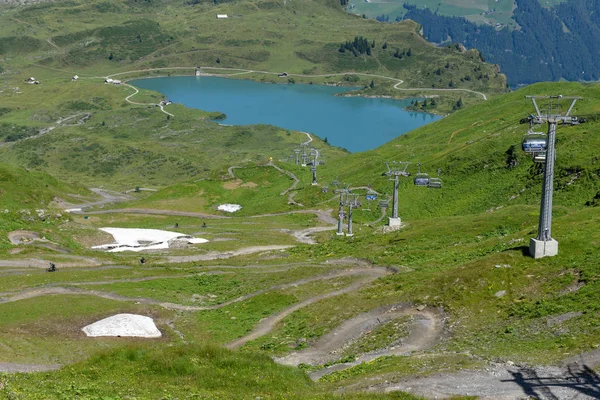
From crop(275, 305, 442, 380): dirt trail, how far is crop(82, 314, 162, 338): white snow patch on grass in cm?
1441

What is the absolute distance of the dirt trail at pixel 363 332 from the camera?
51.5 metres

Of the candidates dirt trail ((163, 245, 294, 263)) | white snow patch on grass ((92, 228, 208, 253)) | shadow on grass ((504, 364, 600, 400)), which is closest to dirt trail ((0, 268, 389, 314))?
dirt trail ((163, 245, 294, 263))

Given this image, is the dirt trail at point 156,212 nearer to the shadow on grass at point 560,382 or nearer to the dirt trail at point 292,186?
the dirt trail at point 292,186

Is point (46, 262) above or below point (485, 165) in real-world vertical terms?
below

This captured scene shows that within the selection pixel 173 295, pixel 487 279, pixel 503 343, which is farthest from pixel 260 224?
pixel 503 343

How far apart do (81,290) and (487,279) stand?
41.9 meters

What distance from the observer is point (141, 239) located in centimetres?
11856

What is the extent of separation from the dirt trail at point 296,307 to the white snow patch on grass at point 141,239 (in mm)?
47897

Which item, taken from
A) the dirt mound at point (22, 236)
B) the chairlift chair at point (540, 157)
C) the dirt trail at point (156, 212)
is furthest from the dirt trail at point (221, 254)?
the chairlift chair at point (540, 157)

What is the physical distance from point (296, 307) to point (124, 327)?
629 inches

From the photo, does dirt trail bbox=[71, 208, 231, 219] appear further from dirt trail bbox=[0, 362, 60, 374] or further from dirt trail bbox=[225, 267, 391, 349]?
dirt trail bbox=[0, 362, 60, 374]

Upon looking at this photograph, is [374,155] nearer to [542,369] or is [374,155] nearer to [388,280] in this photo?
[388,280]

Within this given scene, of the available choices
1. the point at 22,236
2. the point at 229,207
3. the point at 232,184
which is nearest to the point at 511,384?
the point at 22,236

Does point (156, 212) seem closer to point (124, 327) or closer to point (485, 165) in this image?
point (485, 165)
